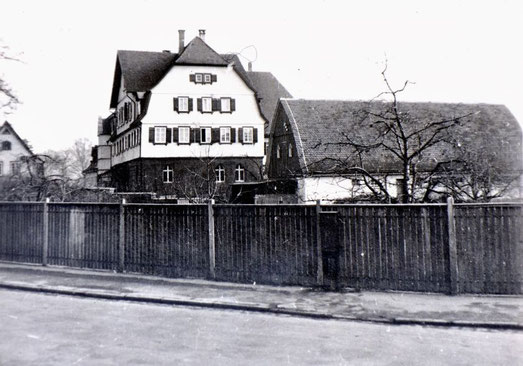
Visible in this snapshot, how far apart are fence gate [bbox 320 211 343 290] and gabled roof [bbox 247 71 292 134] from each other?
41.6m

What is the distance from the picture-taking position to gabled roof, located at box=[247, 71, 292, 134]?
167 ft

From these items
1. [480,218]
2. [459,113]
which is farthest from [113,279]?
[459,113]

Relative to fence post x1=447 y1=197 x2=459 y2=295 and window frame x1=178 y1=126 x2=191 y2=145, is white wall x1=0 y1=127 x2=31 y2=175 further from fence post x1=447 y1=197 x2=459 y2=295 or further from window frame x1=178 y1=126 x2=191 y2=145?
fence post x1=447 y1=197 x2=459 y2=295

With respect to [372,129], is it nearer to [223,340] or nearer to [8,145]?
[223,340]

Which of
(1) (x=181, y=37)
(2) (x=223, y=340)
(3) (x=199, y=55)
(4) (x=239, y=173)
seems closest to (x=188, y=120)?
(3) (x=199, y=55)

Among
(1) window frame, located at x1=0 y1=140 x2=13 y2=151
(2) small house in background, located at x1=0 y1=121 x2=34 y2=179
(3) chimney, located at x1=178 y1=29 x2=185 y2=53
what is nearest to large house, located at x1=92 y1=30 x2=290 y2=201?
(3) chimney, located at x1=178 y1=29 x2=185 y2=53

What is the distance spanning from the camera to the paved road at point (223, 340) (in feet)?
18.2

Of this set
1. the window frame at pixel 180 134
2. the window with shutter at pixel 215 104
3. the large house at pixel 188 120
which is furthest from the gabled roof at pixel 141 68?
the window with shutter at pixel 215 104

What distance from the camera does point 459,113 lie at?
117 ft

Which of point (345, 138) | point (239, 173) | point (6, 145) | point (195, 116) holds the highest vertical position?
point (6, 145)

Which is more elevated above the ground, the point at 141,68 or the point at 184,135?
the point at 141,68

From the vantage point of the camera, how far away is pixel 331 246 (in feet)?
30.8

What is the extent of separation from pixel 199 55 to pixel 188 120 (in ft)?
19.0

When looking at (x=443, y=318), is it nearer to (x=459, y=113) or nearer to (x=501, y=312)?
(x=501, y=312)
